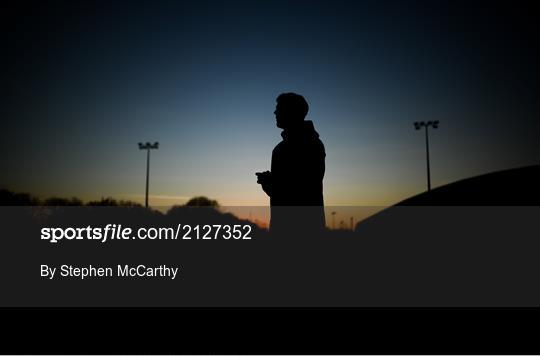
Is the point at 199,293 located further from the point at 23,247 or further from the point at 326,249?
the point at 23,247

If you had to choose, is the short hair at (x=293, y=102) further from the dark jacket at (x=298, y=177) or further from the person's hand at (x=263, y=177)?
the person's hand at (x=263, y=177)

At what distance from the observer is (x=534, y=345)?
408cm

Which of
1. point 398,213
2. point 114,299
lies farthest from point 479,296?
point 398,213

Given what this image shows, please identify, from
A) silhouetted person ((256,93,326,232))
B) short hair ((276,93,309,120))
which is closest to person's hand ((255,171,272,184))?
silhouetted person ((256,93,326,232))

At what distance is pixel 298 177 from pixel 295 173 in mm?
60

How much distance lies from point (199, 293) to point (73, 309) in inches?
79.1

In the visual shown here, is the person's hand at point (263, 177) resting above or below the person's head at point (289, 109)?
below

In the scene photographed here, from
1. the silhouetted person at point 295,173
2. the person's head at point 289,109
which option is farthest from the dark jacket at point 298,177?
the person's head at point 289,109

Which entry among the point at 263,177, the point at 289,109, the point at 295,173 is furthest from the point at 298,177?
the point at 289,109

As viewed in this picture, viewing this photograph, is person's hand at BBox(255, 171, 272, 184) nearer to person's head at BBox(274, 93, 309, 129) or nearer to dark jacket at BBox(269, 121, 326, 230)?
dark jacket at BBox(269, 121, 326, 230)

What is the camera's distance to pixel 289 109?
4156 mm

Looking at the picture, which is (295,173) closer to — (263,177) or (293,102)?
(263,177)

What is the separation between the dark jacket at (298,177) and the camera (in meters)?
4.04

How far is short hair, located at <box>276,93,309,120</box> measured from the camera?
416 cm
